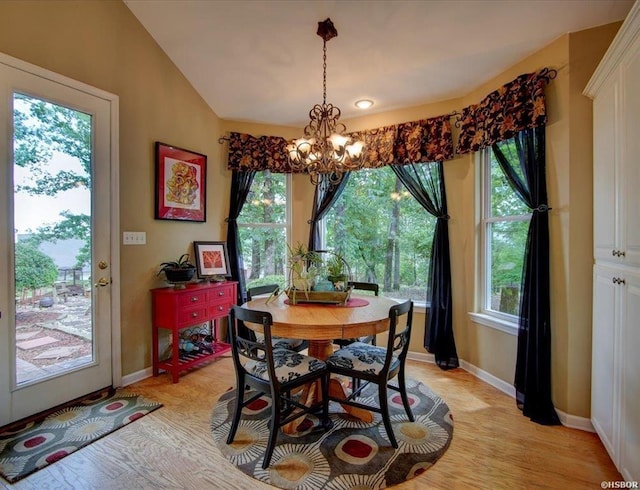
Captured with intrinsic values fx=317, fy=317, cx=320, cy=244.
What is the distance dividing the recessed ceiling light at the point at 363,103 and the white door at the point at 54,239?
2.19m

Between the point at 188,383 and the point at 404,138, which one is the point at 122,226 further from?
the point at 404,138

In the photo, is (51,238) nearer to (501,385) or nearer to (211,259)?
(211,259)

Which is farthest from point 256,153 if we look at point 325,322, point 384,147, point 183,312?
point 325,322

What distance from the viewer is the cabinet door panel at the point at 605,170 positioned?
66.7 inches

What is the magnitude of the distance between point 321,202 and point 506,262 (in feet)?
6.48

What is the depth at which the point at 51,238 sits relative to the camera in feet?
7.34

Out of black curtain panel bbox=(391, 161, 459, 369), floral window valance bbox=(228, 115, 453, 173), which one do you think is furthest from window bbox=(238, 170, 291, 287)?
black curtain panel bbox=(391, 161, 459, 369)

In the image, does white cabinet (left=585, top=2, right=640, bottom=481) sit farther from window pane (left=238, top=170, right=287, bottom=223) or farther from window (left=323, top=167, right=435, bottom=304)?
window pane (left=238, top=170, right=287, bottom=223)

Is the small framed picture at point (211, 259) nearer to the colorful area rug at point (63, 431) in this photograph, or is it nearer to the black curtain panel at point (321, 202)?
the black curtain panel at point (321, 202)

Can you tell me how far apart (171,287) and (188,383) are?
2.88 ft

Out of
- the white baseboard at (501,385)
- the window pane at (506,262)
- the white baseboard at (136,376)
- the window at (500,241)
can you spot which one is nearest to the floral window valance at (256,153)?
the window at (500,241)

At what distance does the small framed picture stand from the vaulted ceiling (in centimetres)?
154

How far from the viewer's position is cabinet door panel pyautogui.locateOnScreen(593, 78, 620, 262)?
1694 millimetres

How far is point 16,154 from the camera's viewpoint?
2.06 meters
